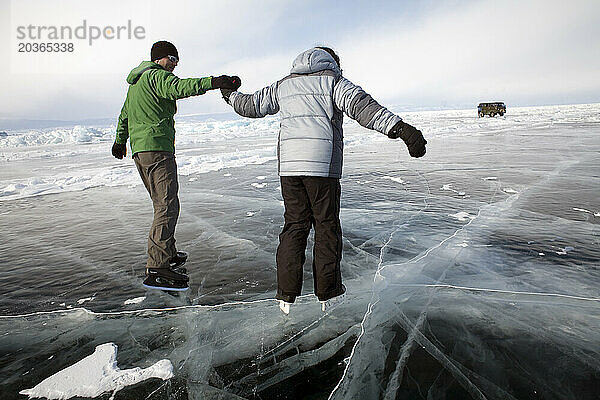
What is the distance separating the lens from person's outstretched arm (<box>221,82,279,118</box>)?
245 cm

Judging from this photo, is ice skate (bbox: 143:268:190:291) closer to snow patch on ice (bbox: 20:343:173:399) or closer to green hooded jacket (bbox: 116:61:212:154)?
snow patch on ice (bbox: 20:343:173:399)

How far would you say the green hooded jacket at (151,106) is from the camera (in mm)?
2611

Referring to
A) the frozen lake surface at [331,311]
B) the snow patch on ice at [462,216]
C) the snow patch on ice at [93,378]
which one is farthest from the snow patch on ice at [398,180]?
the snow patch on ice at [93,378]

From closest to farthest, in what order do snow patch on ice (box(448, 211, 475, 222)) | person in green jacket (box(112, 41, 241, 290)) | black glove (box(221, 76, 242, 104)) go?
black glove (box(221, 76, 242, 104)) → person in green jacket (box(112, 41, 241, 290)) → snow patch on ice (box(448, 211, 475, 222))

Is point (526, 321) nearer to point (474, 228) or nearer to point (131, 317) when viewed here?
point (474, 228)

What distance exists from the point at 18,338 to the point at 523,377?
266cm

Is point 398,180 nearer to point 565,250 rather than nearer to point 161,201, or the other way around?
point 565,250

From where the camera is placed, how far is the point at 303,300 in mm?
2518

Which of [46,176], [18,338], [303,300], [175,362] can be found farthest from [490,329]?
[46,176]

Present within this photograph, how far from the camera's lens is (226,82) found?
253cm

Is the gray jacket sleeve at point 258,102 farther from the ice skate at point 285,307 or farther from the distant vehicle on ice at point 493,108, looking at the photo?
the distant vehicle on ice at point 493,108

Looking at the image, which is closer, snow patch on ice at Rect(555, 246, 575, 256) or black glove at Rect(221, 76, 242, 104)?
black glove at Rect(221, 76, 242, 104)

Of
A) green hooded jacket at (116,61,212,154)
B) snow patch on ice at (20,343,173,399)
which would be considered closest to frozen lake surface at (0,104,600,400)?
snow patch on ice at (20,343,173,399)

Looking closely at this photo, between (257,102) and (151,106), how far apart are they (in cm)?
84
